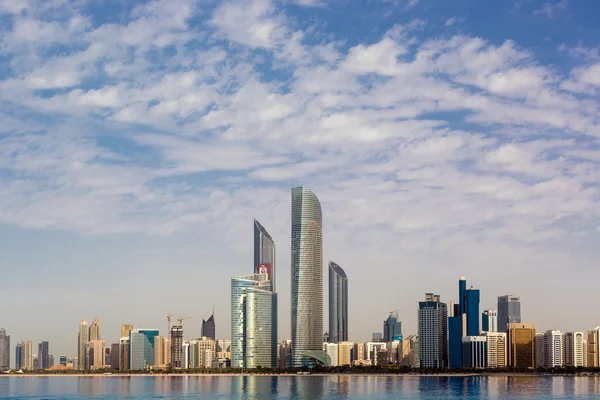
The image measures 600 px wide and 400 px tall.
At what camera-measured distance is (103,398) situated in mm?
109688

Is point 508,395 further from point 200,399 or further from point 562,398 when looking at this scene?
point 200,399

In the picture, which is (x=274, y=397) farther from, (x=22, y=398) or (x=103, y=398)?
(x=22, y=398)

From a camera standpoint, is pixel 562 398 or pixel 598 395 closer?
pixel 562 398

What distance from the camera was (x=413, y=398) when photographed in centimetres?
10600

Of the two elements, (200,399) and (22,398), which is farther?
(22,398)

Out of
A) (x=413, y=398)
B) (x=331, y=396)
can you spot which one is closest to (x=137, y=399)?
(x=331, y=396)

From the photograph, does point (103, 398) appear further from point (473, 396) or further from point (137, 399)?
point (473, 396)

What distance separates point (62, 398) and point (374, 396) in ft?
132

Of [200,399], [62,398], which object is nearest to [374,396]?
[200,399]

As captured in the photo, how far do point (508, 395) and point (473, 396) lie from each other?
16.8 feet

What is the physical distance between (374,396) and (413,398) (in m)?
6.57

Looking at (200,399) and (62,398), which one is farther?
(62,398)

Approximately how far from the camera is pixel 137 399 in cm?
10419

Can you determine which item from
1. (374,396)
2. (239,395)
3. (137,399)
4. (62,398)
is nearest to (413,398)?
(374,396)
